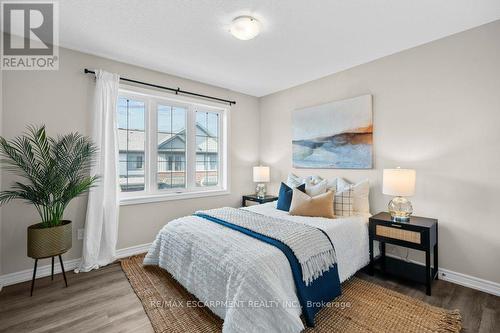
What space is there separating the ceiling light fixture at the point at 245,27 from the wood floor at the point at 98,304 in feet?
8.74

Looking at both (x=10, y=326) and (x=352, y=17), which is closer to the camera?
(x=10, y=326)

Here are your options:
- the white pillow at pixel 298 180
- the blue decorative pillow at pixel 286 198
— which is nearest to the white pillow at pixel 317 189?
the blue decorative pillow at pixel 286 198

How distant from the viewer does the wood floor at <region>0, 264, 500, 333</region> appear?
179 cm

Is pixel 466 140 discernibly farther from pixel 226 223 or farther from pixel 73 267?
pixel 73 267

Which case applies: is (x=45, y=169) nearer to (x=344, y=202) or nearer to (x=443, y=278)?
(x=344, y=202)

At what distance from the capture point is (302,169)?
155 inches

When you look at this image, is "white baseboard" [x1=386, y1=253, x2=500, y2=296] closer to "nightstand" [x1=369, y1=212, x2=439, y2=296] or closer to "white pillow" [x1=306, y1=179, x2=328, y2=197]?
"nightstand" [x1=369, y1=212, x2=439, y2=296]

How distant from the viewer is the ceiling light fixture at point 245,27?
2.14 m

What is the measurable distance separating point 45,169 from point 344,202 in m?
3.27

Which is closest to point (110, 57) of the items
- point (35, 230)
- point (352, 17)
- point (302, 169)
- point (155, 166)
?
point (155, 166)

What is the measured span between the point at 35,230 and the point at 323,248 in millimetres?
2702

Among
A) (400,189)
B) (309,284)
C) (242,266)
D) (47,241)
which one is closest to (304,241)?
(309,284)

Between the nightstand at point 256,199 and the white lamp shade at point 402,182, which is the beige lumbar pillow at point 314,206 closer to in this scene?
the white lamp shade at point 402,182

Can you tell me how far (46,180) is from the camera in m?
2.28
